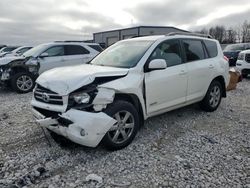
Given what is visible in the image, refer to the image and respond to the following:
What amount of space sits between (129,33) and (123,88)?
38983 mm

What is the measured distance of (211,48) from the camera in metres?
6.35

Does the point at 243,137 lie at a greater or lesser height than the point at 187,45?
lesser

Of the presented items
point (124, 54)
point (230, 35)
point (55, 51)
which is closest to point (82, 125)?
point (124, 54)

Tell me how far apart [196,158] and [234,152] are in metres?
0.70

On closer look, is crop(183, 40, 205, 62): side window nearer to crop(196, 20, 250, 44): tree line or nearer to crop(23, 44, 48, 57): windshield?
crop(23, 44, 48, 57): windshield

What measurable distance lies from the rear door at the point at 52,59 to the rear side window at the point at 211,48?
553cm

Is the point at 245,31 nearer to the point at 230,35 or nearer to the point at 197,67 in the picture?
the point at 230,35

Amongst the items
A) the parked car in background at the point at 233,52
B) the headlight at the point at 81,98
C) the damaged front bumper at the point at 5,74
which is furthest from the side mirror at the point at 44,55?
the parked car in background at the point at 233,52

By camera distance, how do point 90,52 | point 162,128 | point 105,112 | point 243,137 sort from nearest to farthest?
point 105,112, point 243,137, point 162,128, point 90,52

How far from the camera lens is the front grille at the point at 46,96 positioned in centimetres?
383

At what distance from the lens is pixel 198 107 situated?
21.7 feet

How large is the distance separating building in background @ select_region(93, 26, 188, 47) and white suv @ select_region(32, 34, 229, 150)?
3008 cm

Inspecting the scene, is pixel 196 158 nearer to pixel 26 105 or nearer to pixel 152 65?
pixel 152 65

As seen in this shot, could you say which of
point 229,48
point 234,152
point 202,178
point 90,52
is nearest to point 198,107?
point 234,152
